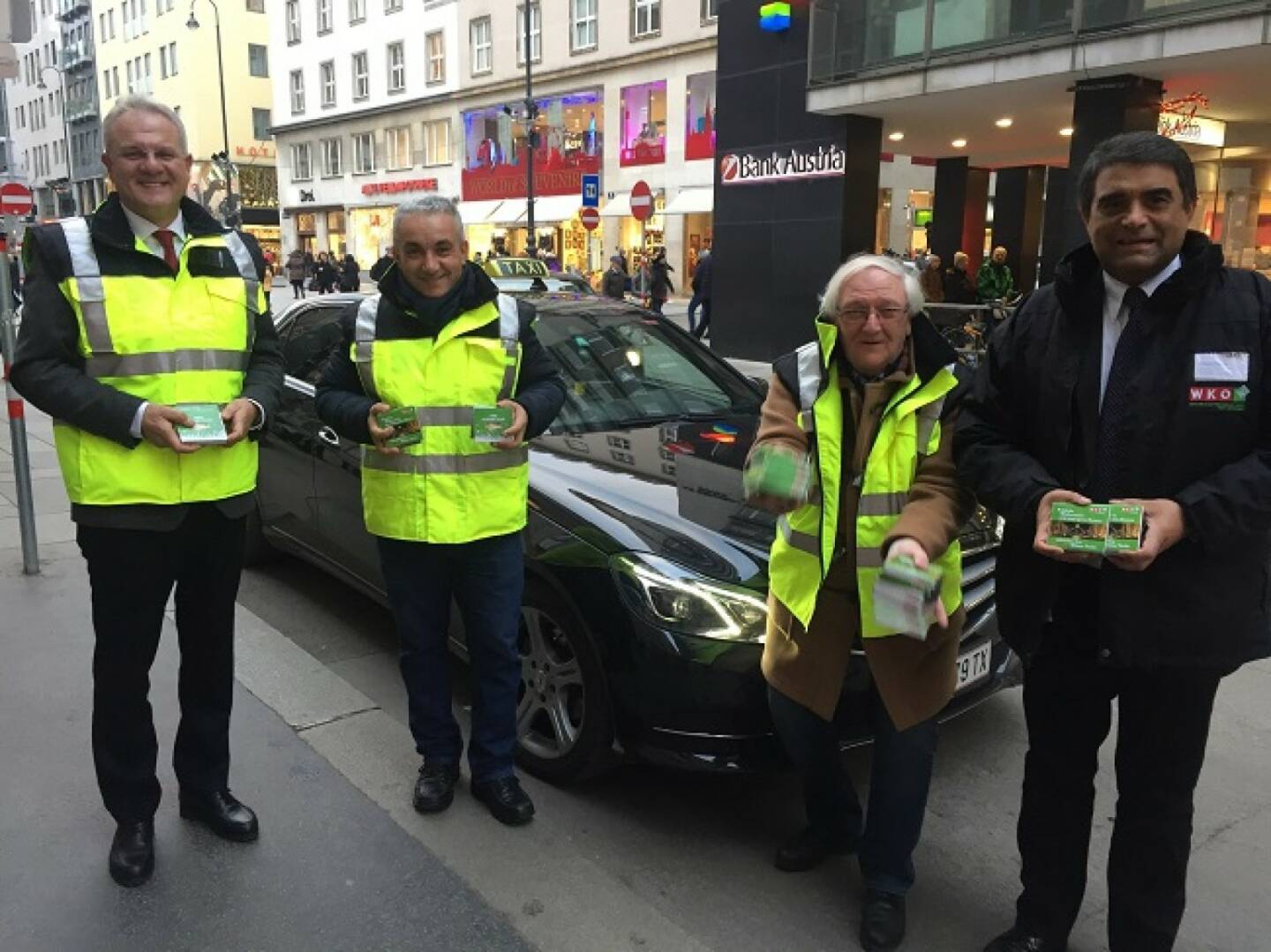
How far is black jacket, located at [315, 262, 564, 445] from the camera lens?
297 centimetres

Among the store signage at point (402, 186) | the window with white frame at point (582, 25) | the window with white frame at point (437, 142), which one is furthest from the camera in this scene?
the store signage at point (402, 186)

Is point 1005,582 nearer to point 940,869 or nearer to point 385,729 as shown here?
point 940,869

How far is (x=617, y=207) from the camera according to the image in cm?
3412

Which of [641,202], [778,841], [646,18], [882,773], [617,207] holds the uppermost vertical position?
[646,18]

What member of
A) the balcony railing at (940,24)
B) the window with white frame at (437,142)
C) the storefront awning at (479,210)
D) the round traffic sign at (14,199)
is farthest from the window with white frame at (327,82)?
the round traffic sign at (14,199)

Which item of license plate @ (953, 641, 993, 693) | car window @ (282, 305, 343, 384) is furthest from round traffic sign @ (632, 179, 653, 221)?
license plate @ (953, 641, 993, 693)

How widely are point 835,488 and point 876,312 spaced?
0.43m

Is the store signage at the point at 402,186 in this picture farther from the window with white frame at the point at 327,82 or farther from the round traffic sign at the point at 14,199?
the round traffic sign at the point at 14,199

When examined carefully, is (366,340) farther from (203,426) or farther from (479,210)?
(479,210)

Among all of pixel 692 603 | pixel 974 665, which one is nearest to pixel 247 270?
pixel 692 603

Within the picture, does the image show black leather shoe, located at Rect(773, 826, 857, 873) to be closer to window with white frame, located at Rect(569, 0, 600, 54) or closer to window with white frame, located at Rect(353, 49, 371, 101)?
window with white frame, located at Rect(569, 0, 600, 54)

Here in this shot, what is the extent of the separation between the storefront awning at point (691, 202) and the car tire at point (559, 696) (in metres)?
28.6

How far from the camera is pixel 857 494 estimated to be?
2.51 m

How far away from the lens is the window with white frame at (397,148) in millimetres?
42938
